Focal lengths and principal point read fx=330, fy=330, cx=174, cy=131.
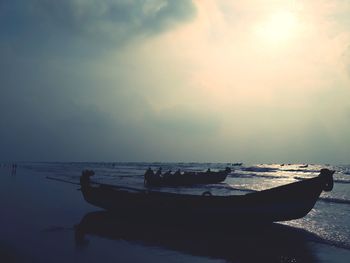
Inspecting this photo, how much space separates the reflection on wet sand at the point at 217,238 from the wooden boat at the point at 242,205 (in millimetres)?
511

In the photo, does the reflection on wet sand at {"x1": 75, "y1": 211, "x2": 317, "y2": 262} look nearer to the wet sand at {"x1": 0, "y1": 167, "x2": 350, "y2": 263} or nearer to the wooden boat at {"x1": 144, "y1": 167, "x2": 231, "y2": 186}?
the wet sand at {"x1": 0, "y1": 167, "x2": 350, "y2": 263}

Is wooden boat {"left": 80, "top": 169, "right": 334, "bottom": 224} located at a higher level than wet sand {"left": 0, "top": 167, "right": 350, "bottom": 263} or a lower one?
higher

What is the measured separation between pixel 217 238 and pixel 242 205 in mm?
2250

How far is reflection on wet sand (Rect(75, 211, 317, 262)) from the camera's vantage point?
11.1m

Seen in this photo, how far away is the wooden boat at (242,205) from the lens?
14.7m

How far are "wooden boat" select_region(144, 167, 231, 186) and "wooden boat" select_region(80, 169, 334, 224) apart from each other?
22717 millimetres

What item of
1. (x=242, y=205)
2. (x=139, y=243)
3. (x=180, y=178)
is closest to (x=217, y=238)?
(x=242, y=205)

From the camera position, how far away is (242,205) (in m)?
15.0

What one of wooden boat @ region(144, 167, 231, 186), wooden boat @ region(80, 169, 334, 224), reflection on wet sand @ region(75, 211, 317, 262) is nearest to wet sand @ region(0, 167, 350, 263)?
reflection on wet sand @ region(75, 211, 317, 262)

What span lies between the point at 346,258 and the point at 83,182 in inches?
568

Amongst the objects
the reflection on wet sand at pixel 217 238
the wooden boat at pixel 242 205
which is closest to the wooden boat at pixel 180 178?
the reflection on wet sand at pixel 217 238

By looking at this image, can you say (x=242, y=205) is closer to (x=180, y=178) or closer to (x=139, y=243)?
(x=139, y=243)

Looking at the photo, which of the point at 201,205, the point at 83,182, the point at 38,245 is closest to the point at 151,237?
the point at 201,205

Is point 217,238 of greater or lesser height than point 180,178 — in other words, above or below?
below
